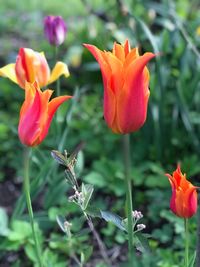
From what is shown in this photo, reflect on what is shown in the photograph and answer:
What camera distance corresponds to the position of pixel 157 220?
91.3 inches

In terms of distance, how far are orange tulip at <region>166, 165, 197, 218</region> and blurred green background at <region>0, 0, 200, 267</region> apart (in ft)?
1.84

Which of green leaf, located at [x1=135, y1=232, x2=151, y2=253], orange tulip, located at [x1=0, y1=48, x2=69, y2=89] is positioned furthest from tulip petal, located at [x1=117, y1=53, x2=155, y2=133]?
orange tulip, located at [x1=0, y1=48, x2=69, y2=89]

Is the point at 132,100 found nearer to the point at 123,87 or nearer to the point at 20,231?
the point at 123,87

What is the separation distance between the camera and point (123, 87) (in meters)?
1.22

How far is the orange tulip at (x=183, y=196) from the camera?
4.28ft

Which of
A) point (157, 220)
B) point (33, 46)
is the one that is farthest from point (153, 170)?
point (33, 46)

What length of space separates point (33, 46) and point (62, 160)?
2.56 m

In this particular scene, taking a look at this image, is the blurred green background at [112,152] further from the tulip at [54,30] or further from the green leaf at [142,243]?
the green leaf at [142,243]

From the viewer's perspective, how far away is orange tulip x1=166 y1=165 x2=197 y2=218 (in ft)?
4.28

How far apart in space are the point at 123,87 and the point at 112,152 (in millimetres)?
1493

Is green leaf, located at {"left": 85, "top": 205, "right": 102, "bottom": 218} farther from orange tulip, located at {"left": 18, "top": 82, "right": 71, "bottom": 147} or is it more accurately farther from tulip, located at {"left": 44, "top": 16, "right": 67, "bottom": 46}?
tulip, located at {"left": 44, "top": 16, "right": 67, "bottom": 46}

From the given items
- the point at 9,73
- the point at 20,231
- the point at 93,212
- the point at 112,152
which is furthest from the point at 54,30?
the point at 93,212

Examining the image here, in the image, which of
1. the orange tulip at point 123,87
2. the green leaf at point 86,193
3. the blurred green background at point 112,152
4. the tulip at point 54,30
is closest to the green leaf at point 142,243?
the green leaf at point 86,193

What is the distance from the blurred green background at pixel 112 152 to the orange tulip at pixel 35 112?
54 cm
